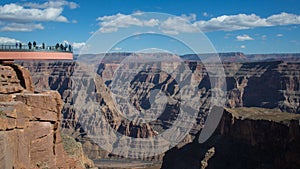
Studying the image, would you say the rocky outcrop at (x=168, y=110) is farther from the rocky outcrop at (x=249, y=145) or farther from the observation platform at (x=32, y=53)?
the observation platform at (x=32, y=53)

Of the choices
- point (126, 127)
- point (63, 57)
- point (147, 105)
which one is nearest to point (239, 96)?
point (147, 105)

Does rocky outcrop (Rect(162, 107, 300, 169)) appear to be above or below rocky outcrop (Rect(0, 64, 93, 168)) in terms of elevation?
below

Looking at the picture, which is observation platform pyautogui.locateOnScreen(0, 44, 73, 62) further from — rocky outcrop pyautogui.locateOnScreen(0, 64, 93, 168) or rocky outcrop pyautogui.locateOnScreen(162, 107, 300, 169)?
rocky outcrop pyautogui.locateOnScreen(162, 107, 300, 169)

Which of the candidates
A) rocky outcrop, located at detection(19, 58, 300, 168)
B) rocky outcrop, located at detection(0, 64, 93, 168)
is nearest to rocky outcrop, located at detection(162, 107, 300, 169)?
rocky outcrop, located at detection(19, 58, 300, 168)

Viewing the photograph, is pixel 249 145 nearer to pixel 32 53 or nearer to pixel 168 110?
pixel 32 53

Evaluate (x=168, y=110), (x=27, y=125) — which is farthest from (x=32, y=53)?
(x=168, y=110)

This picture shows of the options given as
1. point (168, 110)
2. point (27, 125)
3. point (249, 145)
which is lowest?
point (249, 145)

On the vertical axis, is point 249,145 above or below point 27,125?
below

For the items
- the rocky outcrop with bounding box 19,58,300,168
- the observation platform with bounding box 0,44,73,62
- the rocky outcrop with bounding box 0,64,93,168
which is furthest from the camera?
the rocky outcrop with bounding box 19,58,300,168

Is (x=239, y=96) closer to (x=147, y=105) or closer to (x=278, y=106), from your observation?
(x=278, y=106)
